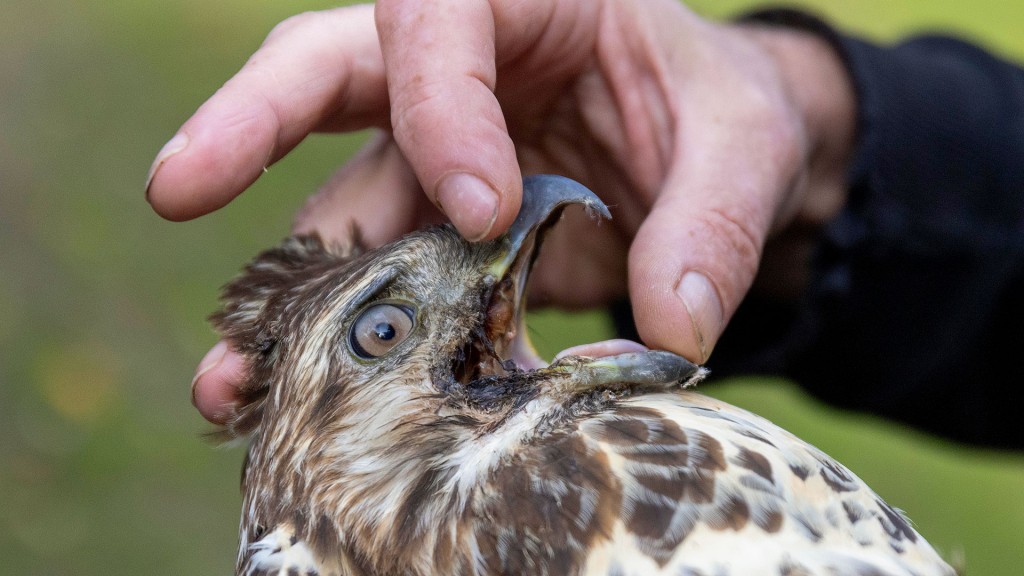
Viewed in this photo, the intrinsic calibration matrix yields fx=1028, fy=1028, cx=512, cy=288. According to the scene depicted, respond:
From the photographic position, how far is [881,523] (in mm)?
2146

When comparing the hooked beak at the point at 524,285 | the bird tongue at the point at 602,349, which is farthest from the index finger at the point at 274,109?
the bird tongue at the point at 602,349

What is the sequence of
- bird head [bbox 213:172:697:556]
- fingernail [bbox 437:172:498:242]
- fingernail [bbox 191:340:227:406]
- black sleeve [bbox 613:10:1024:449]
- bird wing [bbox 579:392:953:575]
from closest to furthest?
bird wing [bbox 579:392:953:575] → bird head [bbox 213:172:697:556] → fingernail [bbox 437:172:498:242] → fingernail [bbox 191:340:227:406] → black sleeve [bbox 613:10:1024:449]

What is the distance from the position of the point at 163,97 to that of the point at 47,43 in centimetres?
132

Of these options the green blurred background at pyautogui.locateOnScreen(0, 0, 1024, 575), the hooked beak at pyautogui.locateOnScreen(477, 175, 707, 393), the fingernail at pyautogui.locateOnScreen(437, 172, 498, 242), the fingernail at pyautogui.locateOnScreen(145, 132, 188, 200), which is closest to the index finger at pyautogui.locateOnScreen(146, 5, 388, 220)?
the fingernail at pyautogui.locateOnScreen(145, 132, 188, 200)

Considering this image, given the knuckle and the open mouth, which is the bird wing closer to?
the open mouth

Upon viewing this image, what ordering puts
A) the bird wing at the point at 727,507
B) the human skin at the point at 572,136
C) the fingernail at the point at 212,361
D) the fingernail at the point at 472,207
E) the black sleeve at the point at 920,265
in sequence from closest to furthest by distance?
1. the bird wing at the point at 727,507
2. the fingernail at the point at 472,207
3. the human skin at the point at 572,136
4. the fingernail at the point at 212,361
5. the black sleeve at the point at 920,265

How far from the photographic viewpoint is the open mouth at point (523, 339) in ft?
7.31

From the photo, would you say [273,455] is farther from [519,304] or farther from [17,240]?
[17,240]

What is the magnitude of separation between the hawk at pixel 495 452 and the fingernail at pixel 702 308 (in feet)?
0.64

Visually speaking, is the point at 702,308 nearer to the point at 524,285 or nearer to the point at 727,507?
the point at 524,285

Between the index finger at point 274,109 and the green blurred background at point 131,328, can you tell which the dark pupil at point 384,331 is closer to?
the index finger at point 274,109

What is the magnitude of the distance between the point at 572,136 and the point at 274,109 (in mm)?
1290

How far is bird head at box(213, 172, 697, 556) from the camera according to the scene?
2.15m

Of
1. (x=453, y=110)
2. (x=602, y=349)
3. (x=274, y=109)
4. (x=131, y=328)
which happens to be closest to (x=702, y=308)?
(x=602, y=349)
